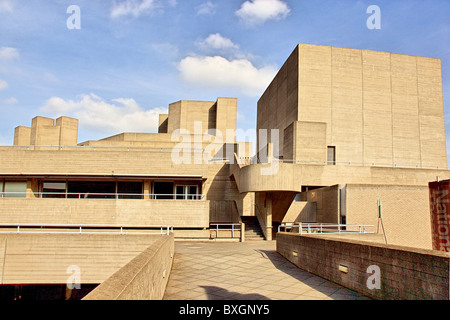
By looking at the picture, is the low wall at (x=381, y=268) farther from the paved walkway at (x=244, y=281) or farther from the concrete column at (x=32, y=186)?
the concrete column at (x=32, y=186)

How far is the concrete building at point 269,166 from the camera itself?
75.2 ft

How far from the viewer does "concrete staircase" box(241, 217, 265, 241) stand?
25.9 metres

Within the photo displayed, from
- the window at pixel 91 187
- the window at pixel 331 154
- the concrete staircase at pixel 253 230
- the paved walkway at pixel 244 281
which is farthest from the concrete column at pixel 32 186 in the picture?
the window at pixel 331 154

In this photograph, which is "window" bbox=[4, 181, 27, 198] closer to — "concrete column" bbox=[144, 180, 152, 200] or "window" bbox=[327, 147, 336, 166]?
"concrete column" bbox=[144, 180, 152, 200]

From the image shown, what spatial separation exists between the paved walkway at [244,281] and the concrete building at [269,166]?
473 centimetres

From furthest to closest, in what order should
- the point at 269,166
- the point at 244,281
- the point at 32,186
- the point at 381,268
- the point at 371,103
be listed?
the point at 371,103 → the point at 32,186 → the point at 269,166 → the point at 244,281 → the point at 381,268

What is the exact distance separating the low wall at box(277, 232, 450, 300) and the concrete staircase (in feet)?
44.1

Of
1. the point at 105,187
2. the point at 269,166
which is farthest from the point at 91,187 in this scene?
the point at 269,166

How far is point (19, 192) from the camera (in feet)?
90.7

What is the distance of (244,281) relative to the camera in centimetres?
1068

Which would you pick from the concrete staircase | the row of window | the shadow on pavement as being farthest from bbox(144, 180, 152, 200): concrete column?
the shadow on pavement

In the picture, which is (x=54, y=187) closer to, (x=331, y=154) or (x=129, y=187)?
(x=129, y=187)

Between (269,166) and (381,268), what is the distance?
17532mm

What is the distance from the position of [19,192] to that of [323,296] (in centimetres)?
2613
